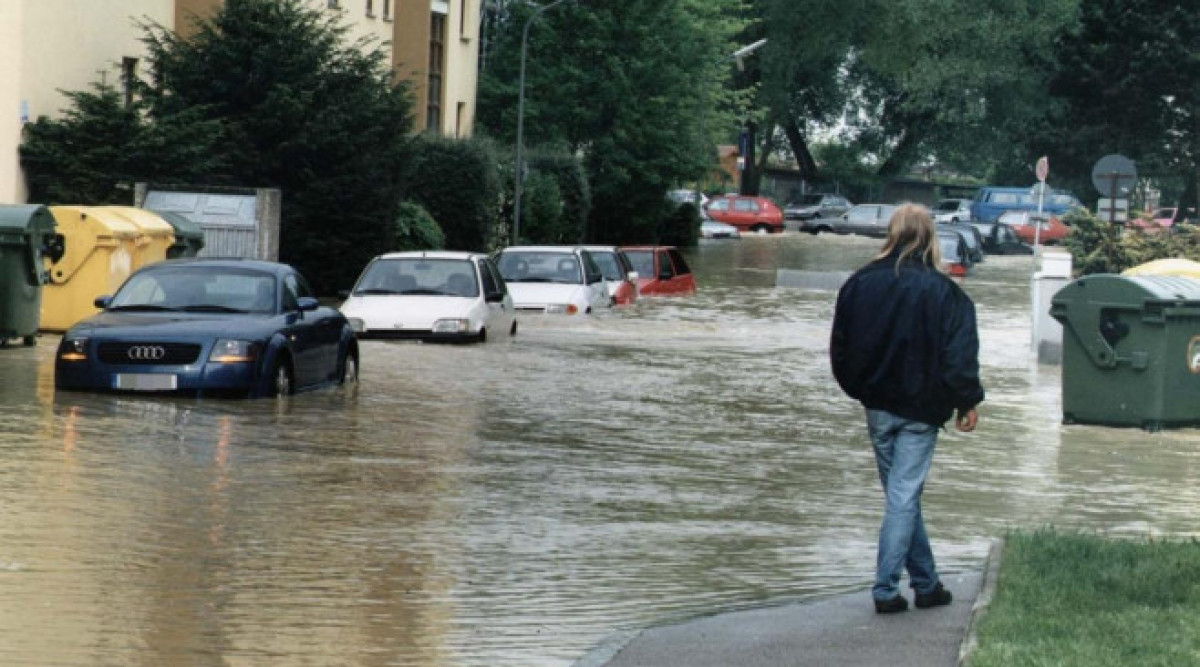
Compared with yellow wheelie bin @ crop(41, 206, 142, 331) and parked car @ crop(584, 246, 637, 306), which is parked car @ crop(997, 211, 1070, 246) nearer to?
parked car @ crop(584, 246, 637, 306)

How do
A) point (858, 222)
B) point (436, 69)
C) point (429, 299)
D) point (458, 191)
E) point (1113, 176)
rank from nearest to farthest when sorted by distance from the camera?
point (429, 299) < point (1113, 176) < point (458, 191) < point (436, 69) < point (858, 222)

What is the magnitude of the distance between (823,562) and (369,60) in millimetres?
27811

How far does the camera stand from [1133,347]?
19.5 m

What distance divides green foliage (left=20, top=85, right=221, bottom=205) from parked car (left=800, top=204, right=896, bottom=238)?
58.2 m

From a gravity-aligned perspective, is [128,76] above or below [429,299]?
above

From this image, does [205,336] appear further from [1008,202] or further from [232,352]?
[1008,202]

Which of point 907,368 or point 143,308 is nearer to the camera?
point 907,368

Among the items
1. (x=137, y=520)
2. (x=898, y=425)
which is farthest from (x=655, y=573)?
(x=137, y=520)

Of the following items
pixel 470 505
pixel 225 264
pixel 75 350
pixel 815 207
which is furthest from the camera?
pixel 815 207

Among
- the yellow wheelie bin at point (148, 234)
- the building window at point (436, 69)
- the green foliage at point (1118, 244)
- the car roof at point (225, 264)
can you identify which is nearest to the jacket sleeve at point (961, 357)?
the car roof at point (225, 264)

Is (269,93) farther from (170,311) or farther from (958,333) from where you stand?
(958,333)

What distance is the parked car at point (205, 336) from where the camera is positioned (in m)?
19.8

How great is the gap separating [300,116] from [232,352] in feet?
62.8

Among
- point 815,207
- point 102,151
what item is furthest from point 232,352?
point 815,207
